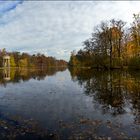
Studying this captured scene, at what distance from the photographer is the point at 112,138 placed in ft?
A: 35.6

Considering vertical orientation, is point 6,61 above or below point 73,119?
above

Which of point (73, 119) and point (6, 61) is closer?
point (73, 119)

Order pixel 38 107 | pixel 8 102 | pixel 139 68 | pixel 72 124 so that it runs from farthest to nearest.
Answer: pixel 139 68 < pixel 8 102 < pixel 38 107 < pixel 72 124

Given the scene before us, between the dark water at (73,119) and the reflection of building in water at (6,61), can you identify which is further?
the reflection of building in water at (6,61)

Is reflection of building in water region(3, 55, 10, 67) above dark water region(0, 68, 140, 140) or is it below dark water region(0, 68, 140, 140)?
above

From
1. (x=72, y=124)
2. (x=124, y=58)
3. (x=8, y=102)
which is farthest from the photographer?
(x=124, y=58)

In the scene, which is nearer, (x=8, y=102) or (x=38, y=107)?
(x=38, y=107)

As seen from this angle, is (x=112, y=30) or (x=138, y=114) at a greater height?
(x=112, y=30)

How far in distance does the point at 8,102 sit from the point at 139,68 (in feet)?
150

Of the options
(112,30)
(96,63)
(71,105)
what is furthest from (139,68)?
(71,105)

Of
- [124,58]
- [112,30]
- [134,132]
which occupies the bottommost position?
[134,132]

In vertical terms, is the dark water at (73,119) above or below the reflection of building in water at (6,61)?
below

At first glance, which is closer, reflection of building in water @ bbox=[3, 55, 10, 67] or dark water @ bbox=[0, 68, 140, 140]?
dark water @ bbox=[0, 68, 140, 140]

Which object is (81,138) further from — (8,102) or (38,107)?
(8,102)
